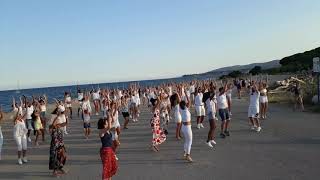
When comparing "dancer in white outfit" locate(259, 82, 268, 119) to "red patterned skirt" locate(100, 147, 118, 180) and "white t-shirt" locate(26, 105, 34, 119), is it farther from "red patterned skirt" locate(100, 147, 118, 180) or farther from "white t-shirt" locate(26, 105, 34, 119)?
"red patterned skirt" locate(100, 147, 118, 180)

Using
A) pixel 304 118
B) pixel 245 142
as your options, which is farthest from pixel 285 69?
pixel 245 142

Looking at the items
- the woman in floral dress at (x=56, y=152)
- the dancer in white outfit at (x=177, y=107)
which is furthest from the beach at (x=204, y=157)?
the dancer in white outfit at (x=177, y=107)

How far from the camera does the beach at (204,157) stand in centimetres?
1088

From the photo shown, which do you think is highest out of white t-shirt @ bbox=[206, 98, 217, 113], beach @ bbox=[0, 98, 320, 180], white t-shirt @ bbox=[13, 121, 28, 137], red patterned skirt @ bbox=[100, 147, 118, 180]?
white t-shirt @ bbox=[206, 98, 217, 113]

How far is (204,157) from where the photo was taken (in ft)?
42.9

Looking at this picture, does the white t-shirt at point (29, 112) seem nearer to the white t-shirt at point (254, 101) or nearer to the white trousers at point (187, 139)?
the white trousers at point (187, 139)

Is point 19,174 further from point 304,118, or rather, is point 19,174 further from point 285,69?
point 285,69

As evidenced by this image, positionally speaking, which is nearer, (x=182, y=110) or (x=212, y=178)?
(x=212, y=178)

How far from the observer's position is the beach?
10883mm

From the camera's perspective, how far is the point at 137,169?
471 inches

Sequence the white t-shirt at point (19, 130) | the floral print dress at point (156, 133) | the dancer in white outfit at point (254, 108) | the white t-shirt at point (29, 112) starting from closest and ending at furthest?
1. the white t-shirt at point (19, 130)
2. the floral print dress at point (156, 133)
3. the dancer in white outfit at point (254, 108)
4. the white t-shirt at point (29, 112)

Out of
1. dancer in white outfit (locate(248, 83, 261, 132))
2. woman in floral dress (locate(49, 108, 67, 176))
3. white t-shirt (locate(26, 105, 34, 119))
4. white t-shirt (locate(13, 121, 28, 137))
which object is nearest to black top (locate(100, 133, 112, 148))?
woman in floral dress (locate(49, 108, 67, 176))

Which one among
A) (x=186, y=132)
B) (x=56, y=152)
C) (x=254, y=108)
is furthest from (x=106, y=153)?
(x=254, y=108)

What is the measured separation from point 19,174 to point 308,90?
2237cm
